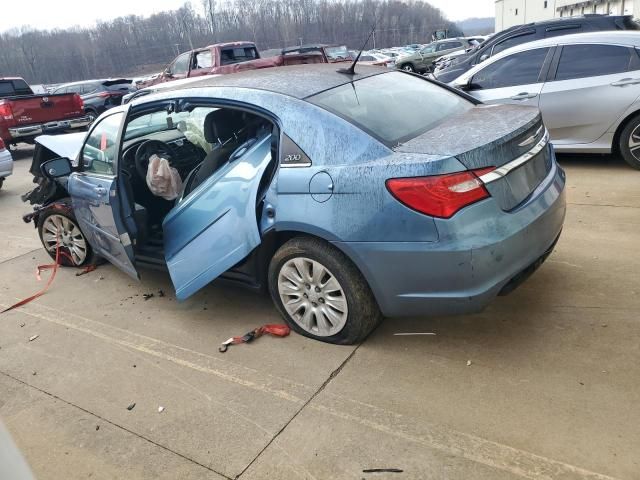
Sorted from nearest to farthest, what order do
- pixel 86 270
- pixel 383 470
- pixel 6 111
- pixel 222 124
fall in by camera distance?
pixel 383 470
pixel 222 124
pixel 86 270
pixel 6 111

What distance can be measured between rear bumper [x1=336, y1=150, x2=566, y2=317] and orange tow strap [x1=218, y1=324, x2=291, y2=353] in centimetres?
85

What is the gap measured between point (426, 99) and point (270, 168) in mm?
1191

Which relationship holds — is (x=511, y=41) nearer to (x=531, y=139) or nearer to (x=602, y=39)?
(x=602, y=39)

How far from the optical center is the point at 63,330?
12.9 ft

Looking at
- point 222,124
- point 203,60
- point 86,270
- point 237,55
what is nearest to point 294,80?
point 222,124

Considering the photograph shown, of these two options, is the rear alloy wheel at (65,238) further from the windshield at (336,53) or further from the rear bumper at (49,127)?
the windshield at (336,53)

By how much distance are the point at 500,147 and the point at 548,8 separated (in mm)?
67535

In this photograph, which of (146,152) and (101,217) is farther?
(146,152)

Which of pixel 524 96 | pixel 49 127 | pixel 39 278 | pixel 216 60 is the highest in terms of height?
pixel 216 60

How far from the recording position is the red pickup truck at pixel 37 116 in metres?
12.2

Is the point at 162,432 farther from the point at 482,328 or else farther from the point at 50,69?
the point at 50,69

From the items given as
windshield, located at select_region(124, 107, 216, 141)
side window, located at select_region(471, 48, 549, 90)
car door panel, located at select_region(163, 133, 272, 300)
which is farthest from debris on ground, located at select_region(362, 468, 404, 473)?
side window, located at select_region(471, 48, 549, 90)

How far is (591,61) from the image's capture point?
19.7 feet

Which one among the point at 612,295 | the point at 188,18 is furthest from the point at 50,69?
the point at 612,295
